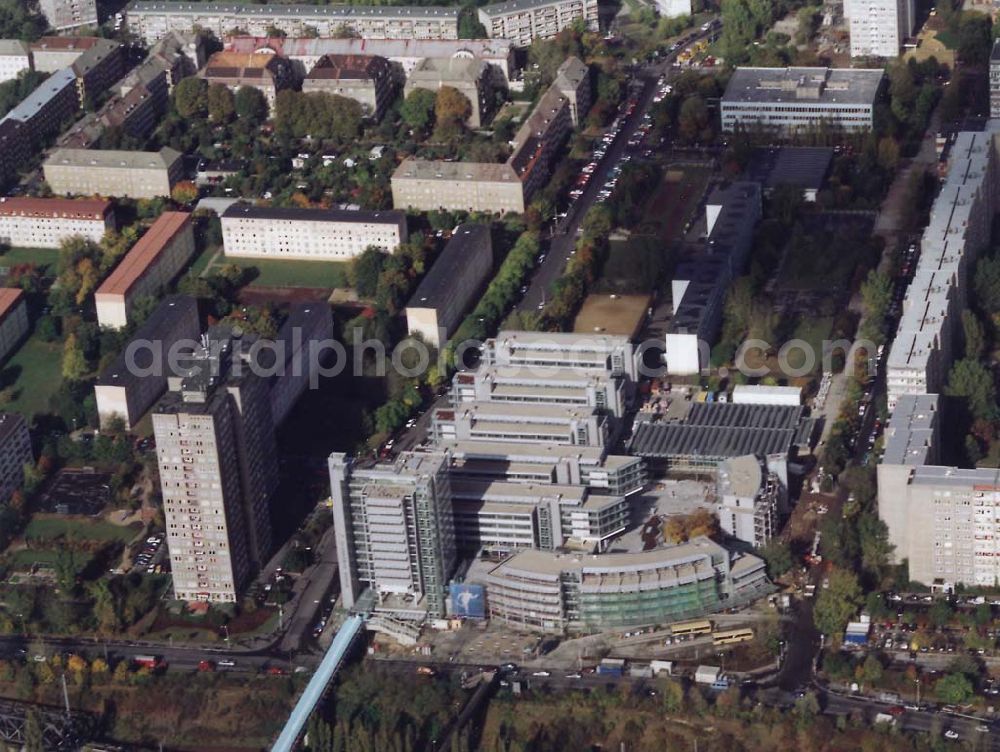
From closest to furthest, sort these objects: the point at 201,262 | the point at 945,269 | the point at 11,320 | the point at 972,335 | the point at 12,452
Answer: the point at 12,452, the point at 972,335, the point at 945,269, the point at 11,320, the point at 201,262

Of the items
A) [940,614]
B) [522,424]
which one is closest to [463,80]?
[522,424]

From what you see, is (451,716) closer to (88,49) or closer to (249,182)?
(249,182)

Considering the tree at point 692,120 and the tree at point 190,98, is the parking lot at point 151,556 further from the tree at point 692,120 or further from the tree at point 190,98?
the tree at point 190,98

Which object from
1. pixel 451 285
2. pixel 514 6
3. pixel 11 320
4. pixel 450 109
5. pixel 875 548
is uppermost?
pixel 514 6

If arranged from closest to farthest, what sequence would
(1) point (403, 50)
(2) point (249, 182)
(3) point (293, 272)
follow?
1. (3) point (293, 272)
2. (2) point (249, 182)
3. (1) point (403, 50)

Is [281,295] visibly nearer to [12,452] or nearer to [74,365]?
[74,365]

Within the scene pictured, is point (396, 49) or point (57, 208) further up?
point (396, 49)

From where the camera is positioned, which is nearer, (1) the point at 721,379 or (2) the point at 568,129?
(1) the point at 721,379

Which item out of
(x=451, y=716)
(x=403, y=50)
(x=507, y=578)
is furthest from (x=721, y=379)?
(x=403, y=50)
